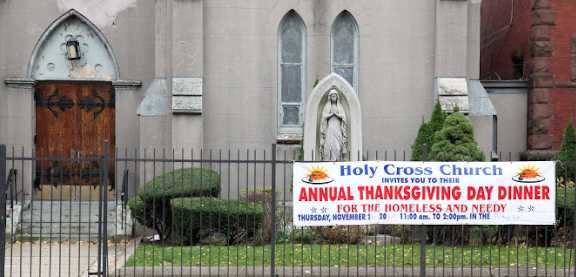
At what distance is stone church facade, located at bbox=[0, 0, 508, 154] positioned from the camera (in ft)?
64.3

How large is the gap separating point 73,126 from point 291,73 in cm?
483

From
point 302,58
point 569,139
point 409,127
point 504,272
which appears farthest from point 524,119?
point 504,272

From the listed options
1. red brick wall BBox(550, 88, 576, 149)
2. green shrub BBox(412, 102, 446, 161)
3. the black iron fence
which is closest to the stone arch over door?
the black iron fence

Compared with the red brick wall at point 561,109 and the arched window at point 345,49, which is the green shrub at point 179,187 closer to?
the arched window at point 345,49

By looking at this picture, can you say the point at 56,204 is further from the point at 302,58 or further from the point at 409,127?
the point at 409,127

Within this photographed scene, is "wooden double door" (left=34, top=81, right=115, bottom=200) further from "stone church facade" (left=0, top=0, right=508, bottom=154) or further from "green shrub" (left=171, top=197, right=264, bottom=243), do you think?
"green shrub" (left=171, top=197, right=264, bottom=243)

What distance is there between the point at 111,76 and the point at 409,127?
21.4 feet

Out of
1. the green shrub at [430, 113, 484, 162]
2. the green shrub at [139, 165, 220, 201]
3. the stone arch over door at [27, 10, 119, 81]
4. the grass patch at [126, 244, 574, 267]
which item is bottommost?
the grass patch at [126, 244, 574, 267]

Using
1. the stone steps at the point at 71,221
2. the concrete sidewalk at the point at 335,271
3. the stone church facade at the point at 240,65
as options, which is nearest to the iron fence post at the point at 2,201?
the concrete sidewalk at the point at 335,271

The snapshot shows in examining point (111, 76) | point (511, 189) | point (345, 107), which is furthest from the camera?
point (111, 76)

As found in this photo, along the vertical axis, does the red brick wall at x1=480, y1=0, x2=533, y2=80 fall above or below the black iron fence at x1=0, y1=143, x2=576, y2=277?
above

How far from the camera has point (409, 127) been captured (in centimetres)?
2016

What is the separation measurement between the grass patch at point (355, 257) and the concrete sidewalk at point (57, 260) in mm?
666

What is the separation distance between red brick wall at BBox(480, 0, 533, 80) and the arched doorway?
9.69 m
